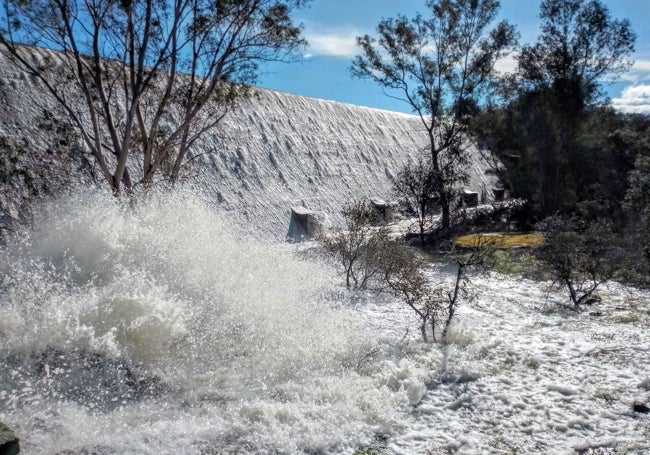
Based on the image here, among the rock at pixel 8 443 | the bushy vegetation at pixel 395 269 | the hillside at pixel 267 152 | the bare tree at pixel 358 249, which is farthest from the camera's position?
the hillside at pixel 267 152

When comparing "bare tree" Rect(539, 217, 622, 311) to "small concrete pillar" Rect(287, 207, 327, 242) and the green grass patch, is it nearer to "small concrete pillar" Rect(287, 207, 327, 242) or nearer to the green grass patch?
the green grass patch

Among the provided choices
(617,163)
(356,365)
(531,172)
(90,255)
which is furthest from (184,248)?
(617,163)

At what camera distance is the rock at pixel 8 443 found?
237cm

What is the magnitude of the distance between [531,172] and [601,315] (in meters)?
9.36

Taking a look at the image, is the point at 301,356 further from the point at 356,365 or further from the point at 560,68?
the point at 560,68

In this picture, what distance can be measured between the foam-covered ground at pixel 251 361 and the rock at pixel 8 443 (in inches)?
6.8

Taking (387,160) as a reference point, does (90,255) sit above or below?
below

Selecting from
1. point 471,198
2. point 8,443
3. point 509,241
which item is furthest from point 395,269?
point 471,198

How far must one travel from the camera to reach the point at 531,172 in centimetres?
1424

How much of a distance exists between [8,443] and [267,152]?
11.5m

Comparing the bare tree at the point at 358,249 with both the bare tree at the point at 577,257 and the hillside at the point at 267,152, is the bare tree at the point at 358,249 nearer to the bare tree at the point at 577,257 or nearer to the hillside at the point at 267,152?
the bare tree at the point at 577,257

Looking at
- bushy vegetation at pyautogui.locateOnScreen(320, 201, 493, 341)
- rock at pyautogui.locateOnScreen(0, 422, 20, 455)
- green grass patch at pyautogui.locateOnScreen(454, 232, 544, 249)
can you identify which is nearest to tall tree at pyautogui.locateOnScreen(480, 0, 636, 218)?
green grass patch at pyautogui.locateOnScreen(454, 232, 544, 249)

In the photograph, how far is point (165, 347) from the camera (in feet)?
12.8

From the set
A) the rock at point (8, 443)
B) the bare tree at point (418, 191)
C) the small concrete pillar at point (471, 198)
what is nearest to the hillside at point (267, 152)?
the small concrete pillar at point (471, 198)
